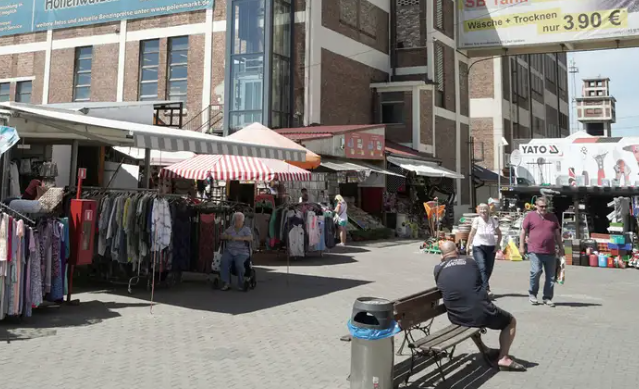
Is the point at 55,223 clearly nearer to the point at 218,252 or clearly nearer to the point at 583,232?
the point at 218,252

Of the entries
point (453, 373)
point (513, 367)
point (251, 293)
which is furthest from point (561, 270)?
point (251, 293)

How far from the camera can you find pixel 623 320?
766 cm

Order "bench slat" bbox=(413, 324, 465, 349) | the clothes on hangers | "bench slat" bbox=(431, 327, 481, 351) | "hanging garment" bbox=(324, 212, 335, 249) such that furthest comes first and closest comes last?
"hanging garment" bbox=(324, 212, 335, 249) < the clothes on hangers < "bench slat" bbox=(413, 324, 465, 349) < "bench slat" bbox=(431, 327, 481, 351)

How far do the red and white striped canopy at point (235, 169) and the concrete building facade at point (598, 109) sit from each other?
106 m

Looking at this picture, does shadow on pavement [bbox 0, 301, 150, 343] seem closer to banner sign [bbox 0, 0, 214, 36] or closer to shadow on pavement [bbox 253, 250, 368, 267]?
shadow on pavement [bbox 253, 250, 368, 267]

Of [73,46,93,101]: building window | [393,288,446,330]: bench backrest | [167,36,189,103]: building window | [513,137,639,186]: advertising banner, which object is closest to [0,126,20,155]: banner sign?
[393,288,446,330]: bench backrest

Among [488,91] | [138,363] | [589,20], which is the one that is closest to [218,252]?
[138,363]

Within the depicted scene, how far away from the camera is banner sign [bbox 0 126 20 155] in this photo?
6.98m

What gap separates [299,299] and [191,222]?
2.69 meters

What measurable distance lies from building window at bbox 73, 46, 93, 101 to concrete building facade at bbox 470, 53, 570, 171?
2374 centimetres

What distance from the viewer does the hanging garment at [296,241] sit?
1398 centimetres

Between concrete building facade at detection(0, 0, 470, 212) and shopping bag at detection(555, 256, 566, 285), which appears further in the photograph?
concrete building facade at detection(0, 0, 470, 212)

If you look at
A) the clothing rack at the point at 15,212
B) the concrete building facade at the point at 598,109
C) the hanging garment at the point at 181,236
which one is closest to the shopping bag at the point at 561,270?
the hanging garment at the point at 181,236

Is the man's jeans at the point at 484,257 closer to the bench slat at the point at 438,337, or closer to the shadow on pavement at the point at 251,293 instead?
the shadow on pavement at the point at 251,293
